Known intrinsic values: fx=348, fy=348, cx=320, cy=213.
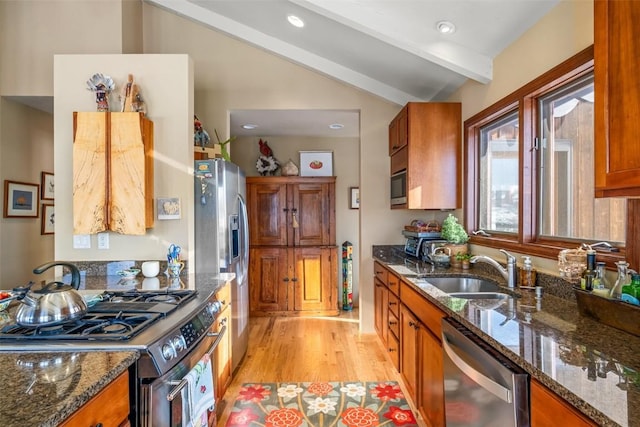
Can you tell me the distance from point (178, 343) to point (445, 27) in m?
2.33

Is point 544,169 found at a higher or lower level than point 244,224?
higher

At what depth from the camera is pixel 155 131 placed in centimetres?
247

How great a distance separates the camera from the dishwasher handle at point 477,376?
1.06m

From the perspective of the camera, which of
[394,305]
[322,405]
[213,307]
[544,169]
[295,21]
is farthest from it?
[295,21]

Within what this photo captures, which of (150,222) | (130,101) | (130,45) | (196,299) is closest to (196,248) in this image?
(150,222)

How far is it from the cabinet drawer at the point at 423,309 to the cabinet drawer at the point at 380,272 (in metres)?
0.56

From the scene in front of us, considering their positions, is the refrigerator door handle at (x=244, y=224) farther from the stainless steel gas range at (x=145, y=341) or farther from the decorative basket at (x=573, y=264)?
the decorative basket at (x=573, y=264)

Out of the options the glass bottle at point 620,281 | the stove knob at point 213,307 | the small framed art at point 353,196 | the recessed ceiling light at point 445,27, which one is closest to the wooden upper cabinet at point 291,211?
the small framed art at point 353,196

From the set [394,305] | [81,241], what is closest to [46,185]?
[81,241]

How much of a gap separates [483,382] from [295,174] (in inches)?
145

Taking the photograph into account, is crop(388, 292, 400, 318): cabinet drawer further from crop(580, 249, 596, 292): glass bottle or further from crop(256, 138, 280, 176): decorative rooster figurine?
crop(256, 138, 280, 176): decorative rooster figurine

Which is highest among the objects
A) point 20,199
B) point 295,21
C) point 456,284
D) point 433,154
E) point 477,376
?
point 295,21

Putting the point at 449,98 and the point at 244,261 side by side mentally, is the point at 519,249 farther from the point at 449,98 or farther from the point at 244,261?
the point at 244,261

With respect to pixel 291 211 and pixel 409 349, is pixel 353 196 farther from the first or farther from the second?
pixel 409 349
